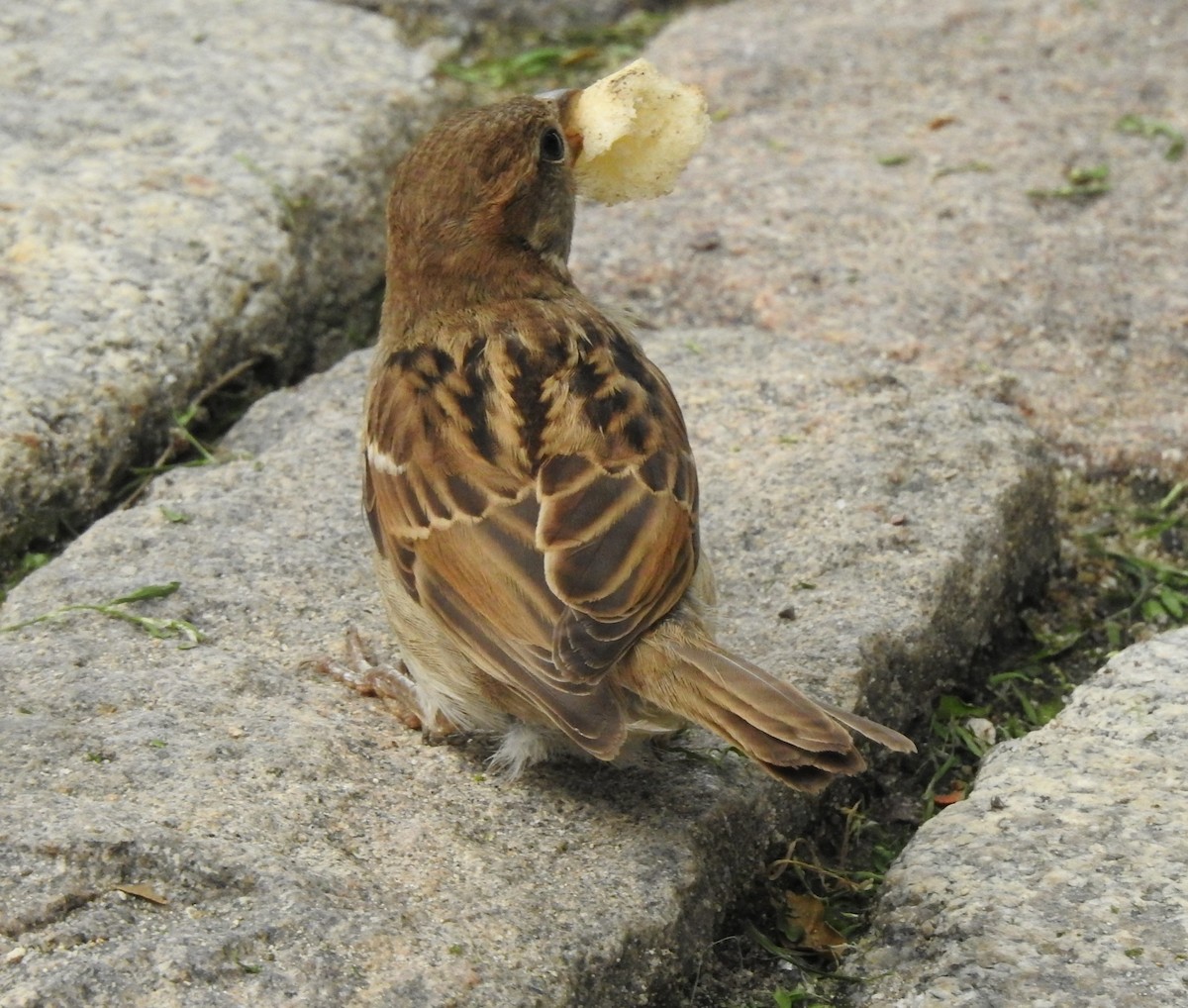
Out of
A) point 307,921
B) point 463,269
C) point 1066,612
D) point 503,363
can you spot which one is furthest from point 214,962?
point 1066,612

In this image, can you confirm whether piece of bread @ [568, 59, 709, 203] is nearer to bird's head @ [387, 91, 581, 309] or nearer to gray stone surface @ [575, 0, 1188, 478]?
bird's head @ [387, 91, 581, 309]

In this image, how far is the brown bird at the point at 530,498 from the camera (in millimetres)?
3281

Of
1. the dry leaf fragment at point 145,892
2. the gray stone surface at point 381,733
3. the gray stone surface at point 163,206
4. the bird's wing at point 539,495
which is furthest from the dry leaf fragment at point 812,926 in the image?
the gray stone surface at point 163,206

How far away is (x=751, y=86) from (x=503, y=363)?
94.1 inches

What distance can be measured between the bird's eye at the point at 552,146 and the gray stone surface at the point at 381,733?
82 centimetres

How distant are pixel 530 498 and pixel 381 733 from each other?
587 mm

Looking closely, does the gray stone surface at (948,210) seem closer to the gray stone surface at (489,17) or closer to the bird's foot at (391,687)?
the gray stone surface at (489,17)

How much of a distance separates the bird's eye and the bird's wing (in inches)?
13.9

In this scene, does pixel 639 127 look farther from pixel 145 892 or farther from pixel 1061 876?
pixel 145 892

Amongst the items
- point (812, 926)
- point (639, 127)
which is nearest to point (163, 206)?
point (639, 127)

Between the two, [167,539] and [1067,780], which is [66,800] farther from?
[1067,780]

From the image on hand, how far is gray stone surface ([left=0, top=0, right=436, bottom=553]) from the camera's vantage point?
4.42m

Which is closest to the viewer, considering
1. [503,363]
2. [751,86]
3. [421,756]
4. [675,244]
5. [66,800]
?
[66,800]

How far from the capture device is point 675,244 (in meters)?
5.32
